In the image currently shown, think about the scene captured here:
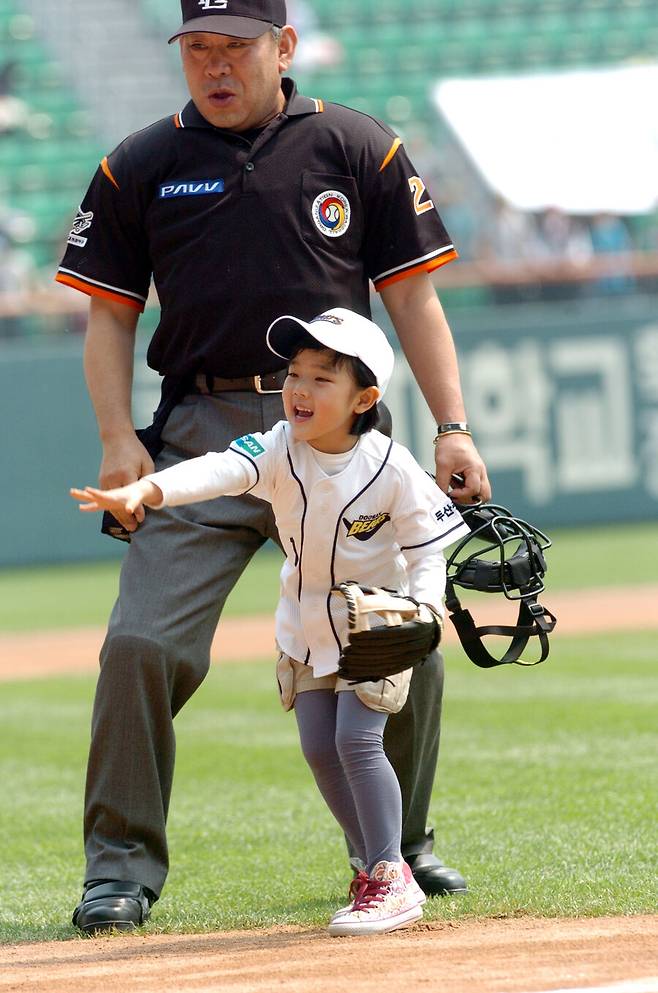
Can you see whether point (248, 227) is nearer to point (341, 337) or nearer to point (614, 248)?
point (341, 337)

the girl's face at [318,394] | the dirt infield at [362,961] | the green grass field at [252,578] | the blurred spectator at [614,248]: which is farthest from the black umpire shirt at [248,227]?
the blurred spectator at [614,248]

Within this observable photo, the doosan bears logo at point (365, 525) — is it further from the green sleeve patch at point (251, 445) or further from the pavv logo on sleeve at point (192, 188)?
the pavv logo on sleeve at point (192, 188)

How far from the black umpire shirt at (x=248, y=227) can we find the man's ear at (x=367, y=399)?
0.42 meters

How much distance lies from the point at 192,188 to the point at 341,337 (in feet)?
2.22

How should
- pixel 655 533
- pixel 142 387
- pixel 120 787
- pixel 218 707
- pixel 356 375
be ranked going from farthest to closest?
pixel 655 533
pixel 142 387
pixel 218 707
pixel 120 787
pixel 356 375

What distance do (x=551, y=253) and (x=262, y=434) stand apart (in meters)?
13.6

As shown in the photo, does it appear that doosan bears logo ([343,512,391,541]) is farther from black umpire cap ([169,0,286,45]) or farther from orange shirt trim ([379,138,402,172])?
black umpire cap ([169,0,286,45])

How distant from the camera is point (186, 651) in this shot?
13.0 ft

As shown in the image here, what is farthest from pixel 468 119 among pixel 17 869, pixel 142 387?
pixel 17 869

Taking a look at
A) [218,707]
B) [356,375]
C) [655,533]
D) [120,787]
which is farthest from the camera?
[655,533]

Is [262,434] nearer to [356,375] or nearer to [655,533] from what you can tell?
[356,375]

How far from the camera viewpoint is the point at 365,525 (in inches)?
149

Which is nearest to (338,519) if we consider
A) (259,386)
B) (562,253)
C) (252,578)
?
(259,386)

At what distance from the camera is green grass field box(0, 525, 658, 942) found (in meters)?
4.16
